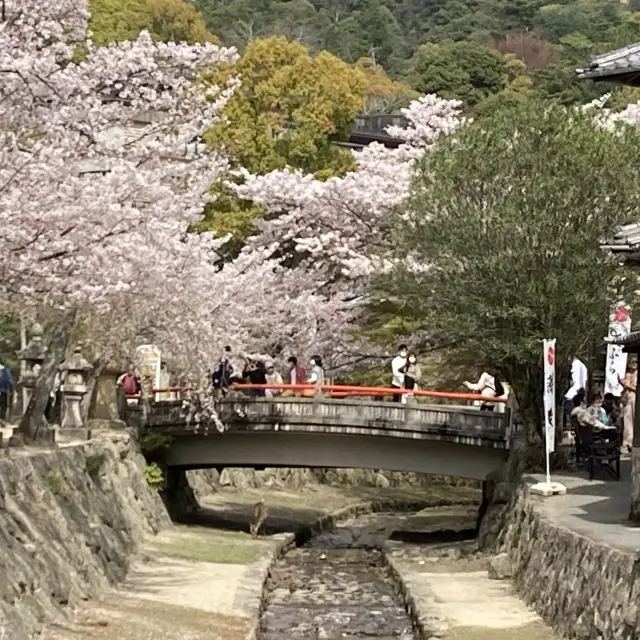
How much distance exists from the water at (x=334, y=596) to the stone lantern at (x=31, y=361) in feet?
19.4

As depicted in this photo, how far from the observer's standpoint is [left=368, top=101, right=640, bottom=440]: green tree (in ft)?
78.0

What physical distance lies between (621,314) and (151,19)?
40.0m

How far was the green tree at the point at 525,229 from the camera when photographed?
78.0 feet

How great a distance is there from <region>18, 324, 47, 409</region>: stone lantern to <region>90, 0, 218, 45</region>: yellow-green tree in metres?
33.0

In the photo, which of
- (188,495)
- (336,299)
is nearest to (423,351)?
(336,299)

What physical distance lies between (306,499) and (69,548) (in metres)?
19.9

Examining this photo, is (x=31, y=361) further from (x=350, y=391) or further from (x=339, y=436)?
(x=339, y=436)

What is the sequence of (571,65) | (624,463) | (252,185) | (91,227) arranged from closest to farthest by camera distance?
(91,227), (624,463), (252,185), (571,65)

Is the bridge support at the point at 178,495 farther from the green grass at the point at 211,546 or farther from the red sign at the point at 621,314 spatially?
the red sign at the point at 621,314

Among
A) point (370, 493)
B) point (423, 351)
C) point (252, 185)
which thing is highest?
point (252, 185)

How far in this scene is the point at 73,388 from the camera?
26.1 metres

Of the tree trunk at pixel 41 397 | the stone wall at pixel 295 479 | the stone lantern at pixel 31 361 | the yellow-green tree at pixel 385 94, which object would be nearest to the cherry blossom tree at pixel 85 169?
the tree trunk at pixel 41 397

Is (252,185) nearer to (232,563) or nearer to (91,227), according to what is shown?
(232,563)

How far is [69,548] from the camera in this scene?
61.8 feet
